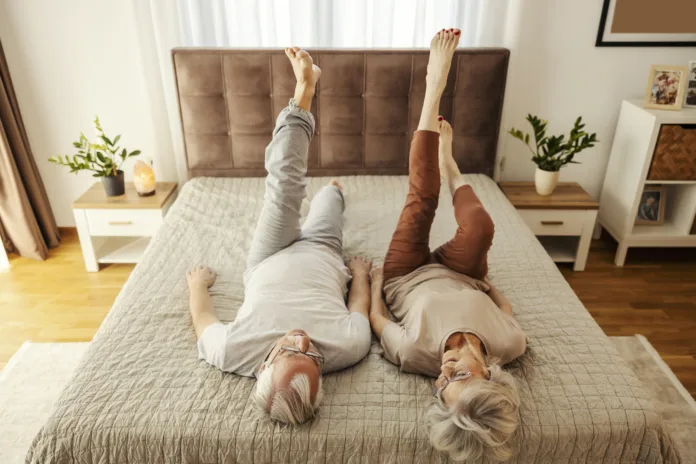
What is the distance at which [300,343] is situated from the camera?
4.49 feet

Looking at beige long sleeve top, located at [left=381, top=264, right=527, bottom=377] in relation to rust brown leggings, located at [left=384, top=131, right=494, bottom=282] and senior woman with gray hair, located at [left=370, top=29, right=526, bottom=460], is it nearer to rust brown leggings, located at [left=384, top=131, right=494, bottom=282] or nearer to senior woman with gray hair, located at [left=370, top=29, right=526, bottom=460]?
senior woman with gray hair, located at [left=370, top=29, right=526, bottom=460]

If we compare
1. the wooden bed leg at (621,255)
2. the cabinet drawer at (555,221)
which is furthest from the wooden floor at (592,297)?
the cabinet drawer at (555,221)

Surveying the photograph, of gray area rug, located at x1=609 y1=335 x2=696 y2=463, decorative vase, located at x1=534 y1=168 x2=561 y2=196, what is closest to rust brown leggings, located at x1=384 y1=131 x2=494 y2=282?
gray area rug, located at x1=609 y1=335 x2=696 y2=463

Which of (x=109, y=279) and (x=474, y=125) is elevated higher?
(x=474, y=125)

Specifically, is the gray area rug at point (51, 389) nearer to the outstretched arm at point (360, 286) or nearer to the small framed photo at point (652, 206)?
the small framed photo at point (652, 206)

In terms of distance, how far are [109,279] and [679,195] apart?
3.11m

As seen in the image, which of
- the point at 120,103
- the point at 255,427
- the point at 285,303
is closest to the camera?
the point at 255,427

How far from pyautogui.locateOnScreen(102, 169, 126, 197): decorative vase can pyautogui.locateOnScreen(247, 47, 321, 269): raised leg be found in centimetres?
115

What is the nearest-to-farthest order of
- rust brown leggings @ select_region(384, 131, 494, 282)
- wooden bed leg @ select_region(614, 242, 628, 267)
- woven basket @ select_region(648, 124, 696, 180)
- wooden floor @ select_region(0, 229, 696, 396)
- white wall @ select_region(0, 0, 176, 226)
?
rust brown leggings @ select_region(384, 131, 494, 282) < wooden floor @ select_region(0, 229, 696, 396) < woven basket @ select_region(648, 124, 696, 180) < white wall @ select_region(0, 0, 176, 226) < wooden bed leg @ select_region(614, 242, 628, 267)

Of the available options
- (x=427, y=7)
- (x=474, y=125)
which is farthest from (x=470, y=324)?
(x=427, y=7)

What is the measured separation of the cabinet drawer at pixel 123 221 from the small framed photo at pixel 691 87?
2701 millimetres

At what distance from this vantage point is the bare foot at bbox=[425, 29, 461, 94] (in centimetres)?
182

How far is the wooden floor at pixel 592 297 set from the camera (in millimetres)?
2379

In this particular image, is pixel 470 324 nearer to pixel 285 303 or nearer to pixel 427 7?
pixel 285 303
